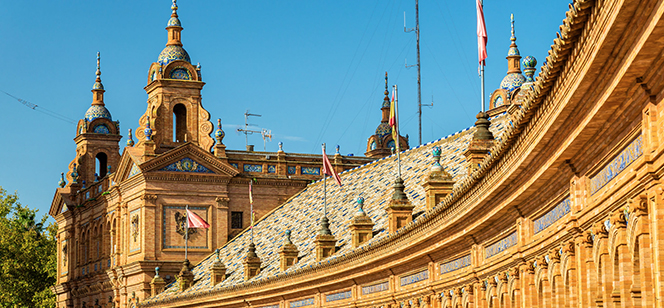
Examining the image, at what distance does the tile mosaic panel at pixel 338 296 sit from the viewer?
43844 millimetres

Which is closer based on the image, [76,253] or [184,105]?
[184,105]

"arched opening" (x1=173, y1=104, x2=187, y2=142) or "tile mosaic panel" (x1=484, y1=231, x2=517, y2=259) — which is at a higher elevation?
"arched opening" (x1=173, y1=104, x2=187, y2=142)

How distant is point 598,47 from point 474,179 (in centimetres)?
1197

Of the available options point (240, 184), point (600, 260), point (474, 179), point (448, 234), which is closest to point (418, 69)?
point (240, 184)

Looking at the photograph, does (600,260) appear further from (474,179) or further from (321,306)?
(321,306)

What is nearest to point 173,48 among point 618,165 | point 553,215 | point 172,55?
point 172,55

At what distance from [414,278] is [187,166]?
39.1 meters

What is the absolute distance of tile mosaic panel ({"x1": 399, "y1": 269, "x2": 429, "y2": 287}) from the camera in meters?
35.2

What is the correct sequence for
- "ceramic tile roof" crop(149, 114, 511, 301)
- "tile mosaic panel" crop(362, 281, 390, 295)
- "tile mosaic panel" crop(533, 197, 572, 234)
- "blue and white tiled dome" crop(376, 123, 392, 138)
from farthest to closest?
"blue and white tiled dome" crop(376, 123, 392, 138) < "ceramic tile roof" crop(149, 114, 511, 301) < "tile mosaic panel" crop(362, 281, 390, 295) < "tile mosaic panel" crop(533, 197, 572, 234)

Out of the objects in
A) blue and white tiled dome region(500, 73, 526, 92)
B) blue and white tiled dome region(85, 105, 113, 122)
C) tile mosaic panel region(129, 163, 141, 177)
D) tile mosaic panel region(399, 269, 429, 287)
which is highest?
blue and white tiled dome region(85, 105, 113, 122)

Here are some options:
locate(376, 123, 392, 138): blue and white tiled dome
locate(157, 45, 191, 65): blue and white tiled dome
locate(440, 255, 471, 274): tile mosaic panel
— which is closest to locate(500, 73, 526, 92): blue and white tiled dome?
locate(376, 123, 392, 138): blue and white tiled dome

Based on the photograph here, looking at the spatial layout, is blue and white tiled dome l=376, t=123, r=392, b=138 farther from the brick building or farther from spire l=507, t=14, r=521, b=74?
spire l=507, t=14, r=521, b=74

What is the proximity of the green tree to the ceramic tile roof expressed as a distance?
3386 centimetres

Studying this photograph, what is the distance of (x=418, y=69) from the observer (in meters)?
67.0
